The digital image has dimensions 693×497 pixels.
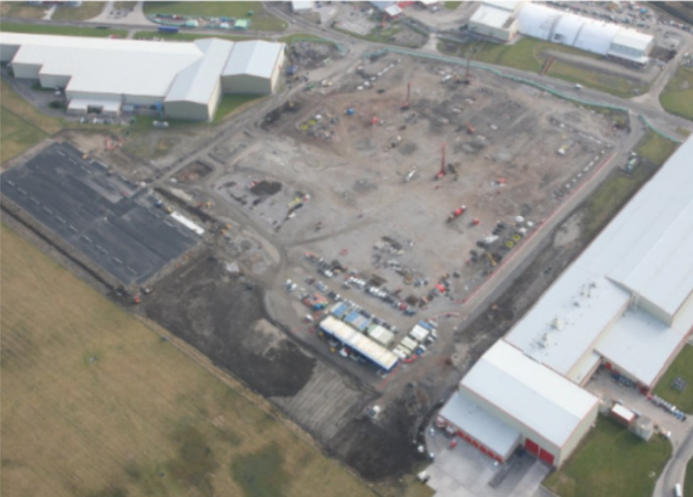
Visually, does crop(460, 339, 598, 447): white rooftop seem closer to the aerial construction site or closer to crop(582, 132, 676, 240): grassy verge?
the aerial construction site

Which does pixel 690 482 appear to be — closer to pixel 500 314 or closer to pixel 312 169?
pixel 500 314

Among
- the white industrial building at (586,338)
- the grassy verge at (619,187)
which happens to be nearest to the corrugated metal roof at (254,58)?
the grassy verge at (619,187)

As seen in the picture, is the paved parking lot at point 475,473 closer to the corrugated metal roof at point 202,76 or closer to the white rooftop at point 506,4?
the corrugated metal roof at point 202,76

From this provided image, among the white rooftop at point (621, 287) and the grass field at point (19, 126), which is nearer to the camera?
the white rooftop at point (621, 287)

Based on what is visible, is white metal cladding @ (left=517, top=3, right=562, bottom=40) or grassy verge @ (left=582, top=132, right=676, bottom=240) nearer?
grassy verge @ (left=582, top=132, right=676, bottom=240)

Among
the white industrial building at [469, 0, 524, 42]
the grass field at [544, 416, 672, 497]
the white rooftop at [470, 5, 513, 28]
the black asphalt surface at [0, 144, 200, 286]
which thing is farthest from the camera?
the white rooftop at [470, 5, 513, 28]

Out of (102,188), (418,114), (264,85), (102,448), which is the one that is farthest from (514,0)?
(102,448)

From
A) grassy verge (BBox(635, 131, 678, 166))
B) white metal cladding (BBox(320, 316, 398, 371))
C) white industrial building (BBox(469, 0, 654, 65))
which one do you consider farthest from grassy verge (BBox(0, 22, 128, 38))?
grassy verge (BBox(635, 131, 678, 166))
